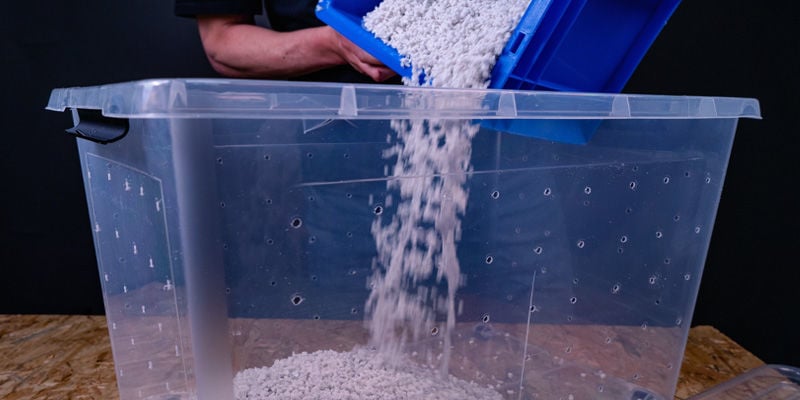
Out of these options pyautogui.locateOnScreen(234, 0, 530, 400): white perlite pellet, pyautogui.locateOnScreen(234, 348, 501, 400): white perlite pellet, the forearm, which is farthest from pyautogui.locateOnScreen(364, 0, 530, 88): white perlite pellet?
pyautogui.locateOnScreen(234, 348, 501, 400): white perlite pellet

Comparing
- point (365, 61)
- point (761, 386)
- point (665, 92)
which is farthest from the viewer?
point (665, 92)

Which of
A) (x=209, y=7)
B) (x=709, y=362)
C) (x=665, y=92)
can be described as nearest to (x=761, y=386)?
(x=709, y=362)

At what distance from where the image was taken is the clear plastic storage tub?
44 cm

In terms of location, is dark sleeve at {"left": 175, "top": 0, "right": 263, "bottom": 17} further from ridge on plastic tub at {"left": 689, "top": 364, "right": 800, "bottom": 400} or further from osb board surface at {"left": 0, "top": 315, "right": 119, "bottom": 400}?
ridge on plastic tub at {"left": 689, "top": 364, "right": 800, "bottom": 400}

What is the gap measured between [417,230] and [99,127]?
33 centimetres

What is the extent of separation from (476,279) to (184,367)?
310 mm

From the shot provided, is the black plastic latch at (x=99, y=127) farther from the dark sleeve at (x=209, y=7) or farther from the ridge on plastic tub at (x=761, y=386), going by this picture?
the ridge on plastic tub at (x=761, y=386)

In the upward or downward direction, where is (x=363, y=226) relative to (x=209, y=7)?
downward

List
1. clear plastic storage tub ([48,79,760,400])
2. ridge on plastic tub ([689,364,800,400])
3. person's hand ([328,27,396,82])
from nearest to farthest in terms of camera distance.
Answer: clear plastic storage tub ([48,79,760,400]), person's hand ([328,27,396,82]), ridge on plastic tub ([689,364,800,400])

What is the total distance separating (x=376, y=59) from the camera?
655 millimetres

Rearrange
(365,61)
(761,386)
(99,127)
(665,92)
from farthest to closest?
1. (665,92)
2. (761,386)
3. (365,61)
4. (99,127)

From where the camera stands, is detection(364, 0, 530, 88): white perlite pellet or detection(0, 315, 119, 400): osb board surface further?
detection(0, 315, 119, 400): osb board surface

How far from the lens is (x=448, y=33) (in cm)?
59

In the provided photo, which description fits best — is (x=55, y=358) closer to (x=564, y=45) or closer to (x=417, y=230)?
(x=417, y=230)
